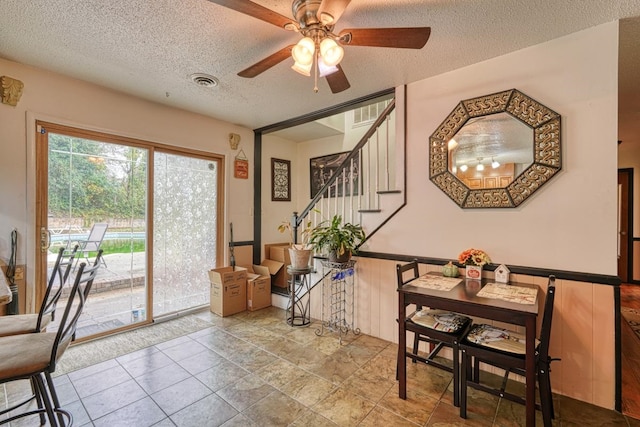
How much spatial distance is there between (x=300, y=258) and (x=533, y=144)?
233cm

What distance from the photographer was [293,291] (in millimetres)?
3377

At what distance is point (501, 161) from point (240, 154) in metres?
3.27

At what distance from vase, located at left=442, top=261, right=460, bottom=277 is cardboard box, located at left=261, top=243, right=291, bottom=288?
7.44 feet

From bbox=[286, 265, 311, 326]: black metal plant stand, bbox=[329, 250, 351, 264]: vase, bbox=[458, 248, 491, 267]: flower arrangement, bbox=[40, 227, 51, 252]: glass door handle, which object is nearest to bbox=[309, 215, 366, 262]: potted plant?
bbox=[329, 250, 351, 264]: vase

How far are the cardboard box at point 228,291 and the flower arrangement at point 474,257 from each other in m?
2.61

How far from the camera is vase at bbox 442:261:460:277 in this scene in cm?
233

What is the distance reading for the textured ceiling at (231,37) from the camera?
70.2 inches

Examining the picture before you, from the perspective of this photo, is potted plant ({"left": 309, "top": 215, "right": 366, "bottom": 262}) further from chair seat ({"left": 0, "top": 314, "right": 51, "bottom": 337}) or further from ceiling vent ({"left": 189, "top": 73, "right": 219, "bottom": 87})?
chair seat ({"left": 0, "top": 314, "right": 51, "bottom": 337})

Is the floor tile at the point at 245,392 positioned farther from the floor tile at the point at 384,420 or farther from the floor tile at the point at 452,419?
the floor tile at the point at 452,419

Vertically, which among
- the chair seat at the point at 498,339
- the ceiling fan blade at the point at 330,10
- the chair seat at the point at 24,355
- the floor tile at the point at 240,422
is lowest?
the floor tile at the point at 240,422

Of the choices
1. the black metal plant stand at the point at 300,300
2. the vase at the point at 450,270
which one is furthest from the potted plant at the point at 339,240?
the vase at the point at 450,270

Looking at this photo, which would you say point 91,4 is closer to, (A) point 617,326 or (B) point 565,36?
(B) point 565,36

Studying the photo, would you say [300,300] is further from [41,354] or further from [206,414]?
[41,354]

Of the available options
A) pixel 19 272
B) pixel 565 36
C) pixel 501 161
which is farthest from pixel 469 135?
pixel 19 272
